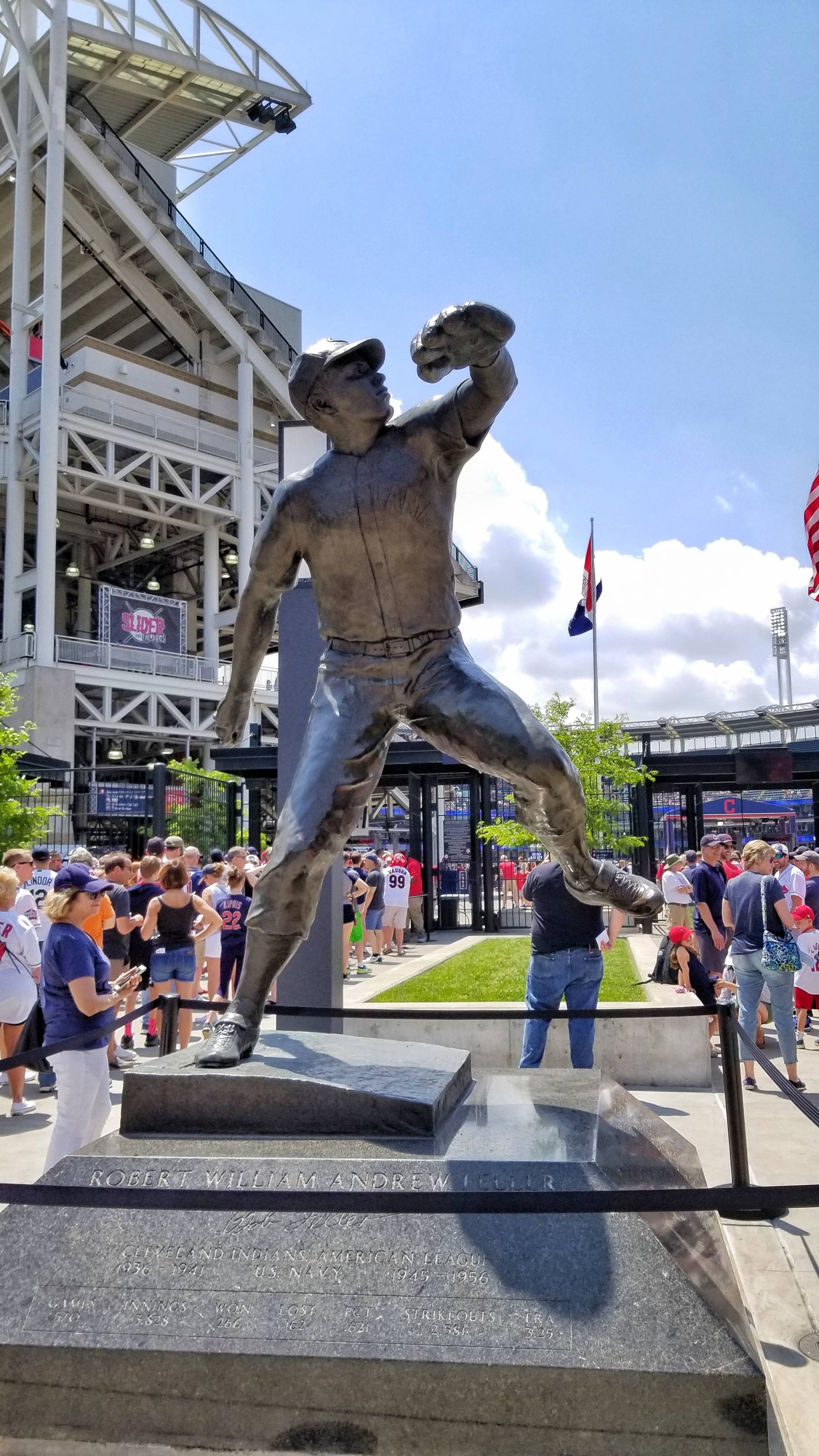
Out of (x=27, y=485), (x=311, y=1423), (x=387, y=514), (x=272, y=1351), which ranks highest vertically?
(x=27, y=485)

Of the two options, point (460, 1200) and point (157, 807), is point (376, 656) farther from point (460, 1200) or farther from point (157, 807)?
point (157, 807)

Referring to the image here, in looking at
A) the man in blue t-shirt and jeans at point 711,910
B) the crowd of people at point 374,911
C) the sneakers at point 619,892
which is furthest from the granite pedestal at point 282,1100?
the crowd of people at point 374,911

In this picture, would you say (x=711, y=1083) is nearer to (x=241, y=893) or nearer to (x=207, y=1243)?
(x=241, y=893)

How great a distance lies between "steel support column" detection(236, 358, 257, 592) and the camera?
30.3 metres

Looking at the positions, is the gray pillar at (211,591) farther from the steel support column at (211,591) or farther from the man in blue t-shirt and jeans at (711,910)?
the man in blue t-shirt and jeans at (711,910)

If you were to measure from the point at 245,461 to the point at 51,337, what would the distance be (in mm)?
6721

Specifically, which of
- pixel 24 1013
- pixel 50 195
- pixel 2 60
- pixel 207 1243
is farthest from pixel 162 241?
pixel 207 1243

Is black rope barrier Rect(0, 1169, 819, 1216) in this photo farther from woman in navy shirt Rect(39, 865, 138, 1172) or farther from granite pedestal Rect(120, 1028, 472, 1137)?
woman in navy shirt Rect(39, 865, 138, 1172)

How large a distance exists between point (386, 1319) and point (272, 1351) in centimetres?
31

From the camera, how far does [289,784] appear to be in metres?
6.86

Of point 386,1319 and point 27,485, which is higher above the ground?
point 27,485

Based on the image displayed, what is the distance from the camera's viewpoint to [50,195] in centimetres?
2488

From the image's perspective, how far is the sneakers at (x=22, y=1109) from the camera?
7.45 metres

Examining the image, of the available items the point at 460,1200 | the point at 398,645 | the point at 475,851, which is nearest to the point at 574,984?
the point at 398,645
